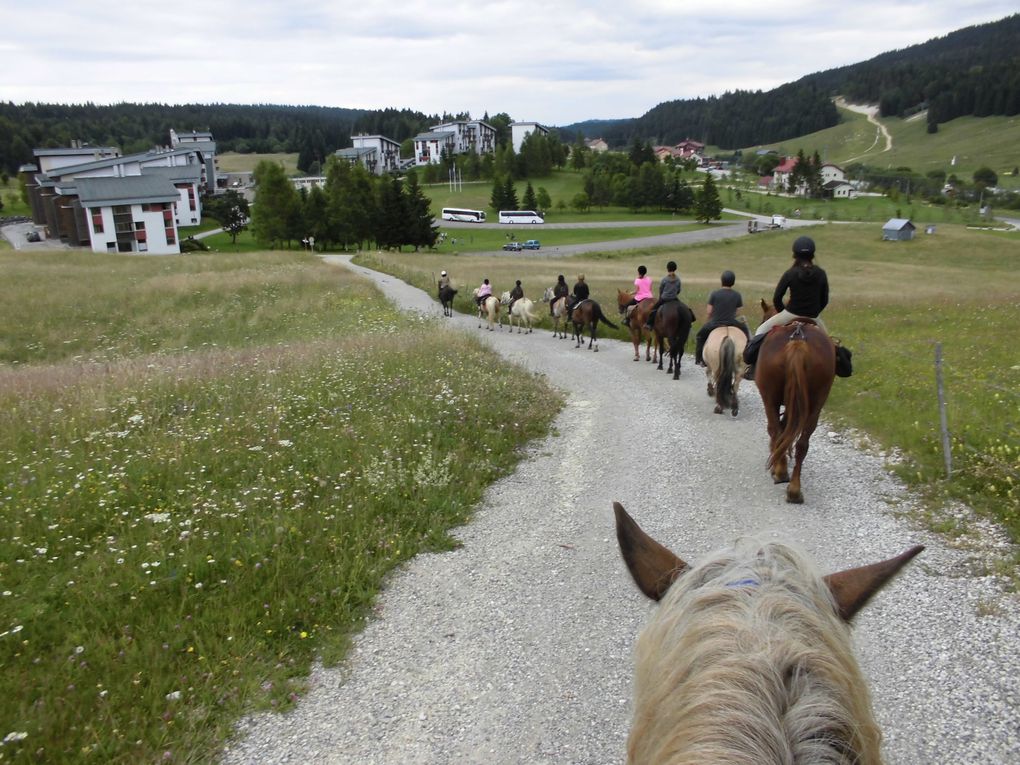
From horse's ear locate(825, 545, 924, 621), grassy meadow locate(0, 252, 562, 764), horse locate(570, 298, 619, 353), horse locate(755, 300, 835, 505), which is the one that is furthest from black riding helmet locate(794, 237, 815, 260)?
horse locate(570, 298, 619, 353)

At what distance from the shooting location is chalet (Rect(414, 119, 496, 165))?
177625 mm

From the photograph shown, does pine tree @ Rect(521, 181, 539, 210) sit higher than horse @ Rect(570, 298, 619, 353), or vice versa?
pine tree @ Rect(521, 181, 539, 210)

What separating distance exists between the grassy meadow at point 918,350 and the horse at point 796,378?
1.81 metres

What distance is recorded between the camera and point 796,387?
838 cm

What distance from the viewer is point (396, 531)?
305 inches

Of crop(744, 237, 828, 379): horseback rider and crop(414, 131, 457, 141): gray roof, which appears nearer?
crop(744, 237, 828, 379): horseback rider

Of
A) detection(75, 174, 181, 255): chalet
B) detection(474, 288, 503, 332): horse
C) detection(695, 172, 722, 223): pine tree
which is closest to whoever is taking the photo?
detection(474, 288, 503, 332): horse

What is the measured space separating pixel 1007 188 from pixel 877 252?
81337 millimetres

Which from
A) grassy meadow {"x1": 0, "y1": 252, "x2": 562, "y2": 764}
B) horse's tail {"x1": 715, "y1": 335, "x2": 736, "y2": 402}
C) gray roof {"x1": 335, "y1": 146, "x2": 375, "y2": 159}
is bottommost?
grassy meadow {"x1": 0, "y1": 252, "x2": 562, "y2": 764}

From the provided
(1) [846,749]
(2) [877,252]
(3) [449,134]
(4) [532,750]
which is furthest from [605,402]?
(3) [449,134]

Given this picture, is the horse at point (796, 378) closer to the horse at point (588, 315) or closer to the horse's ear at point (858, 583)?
the horse's ear at point (858, 583)

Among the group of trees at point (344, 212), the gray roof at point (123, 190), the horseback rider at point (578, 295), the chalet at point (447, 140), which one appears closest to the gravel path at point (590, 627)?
the horseback rider at point (578, 295)

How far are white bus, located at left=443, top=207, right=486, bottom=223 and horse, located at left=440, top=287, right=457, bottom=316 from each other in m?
78.2

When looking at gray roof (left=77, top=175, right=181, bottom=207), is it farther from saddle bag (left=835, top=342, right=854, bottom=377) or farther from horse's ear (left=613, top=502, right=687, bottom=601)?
horse's ear (left=613, top=502, right=687, bottom=601)
